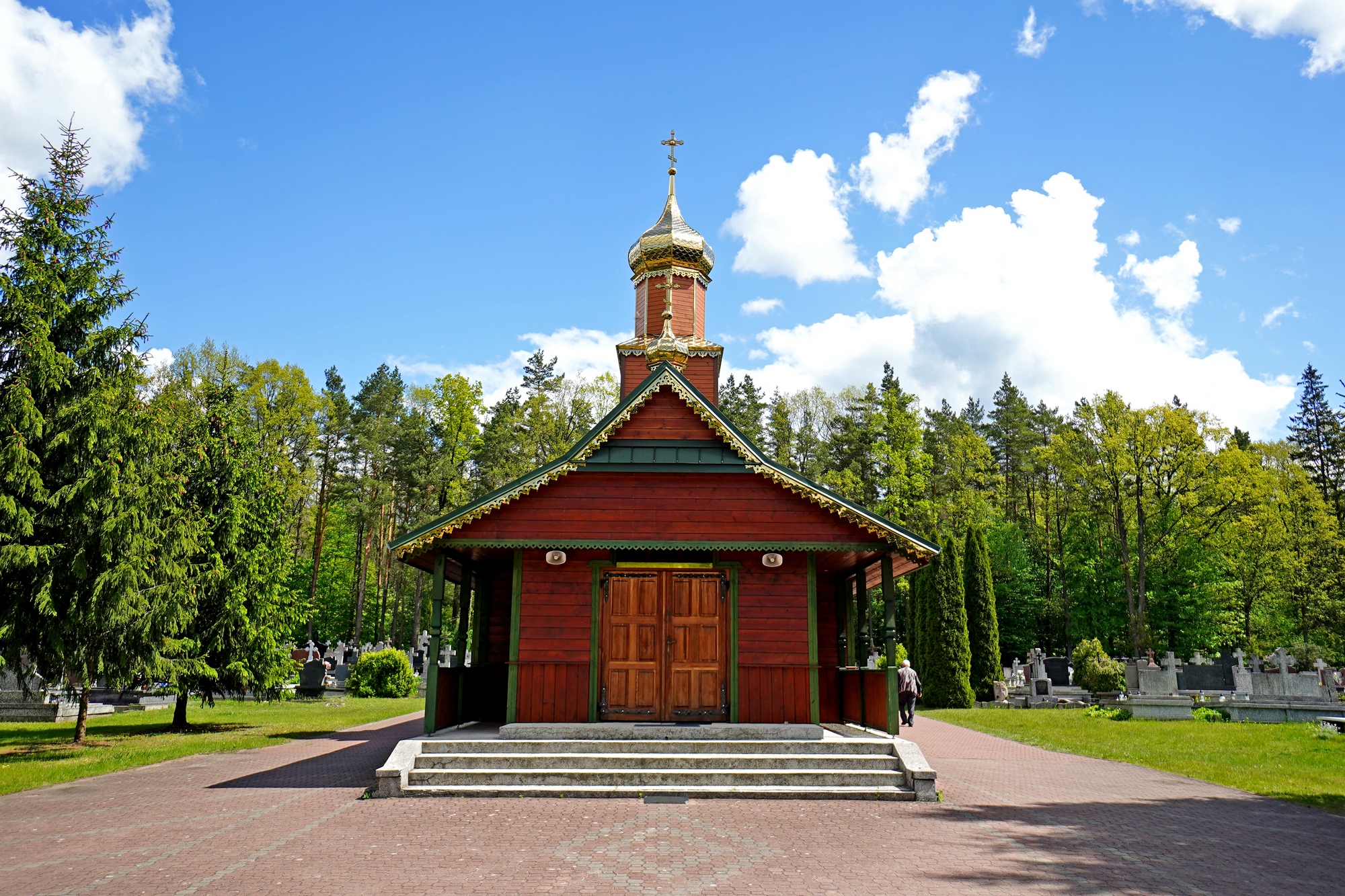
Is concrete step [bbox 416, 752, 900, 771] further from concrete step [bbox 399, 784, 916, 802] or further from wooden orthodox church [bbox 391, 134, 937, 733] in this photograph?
wooden orthodox church [bbox 391, 134, 937, 733]

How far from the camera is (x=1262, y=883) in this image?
6.88 m

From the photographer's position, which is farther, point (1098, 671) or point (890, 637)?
point (1098, 671)

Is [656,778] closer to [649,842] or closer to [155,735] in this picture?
[649,842]

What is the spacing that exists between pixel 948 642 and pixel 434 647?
20814 mm

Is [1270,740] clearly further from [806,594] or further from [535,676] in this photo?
[535,676]

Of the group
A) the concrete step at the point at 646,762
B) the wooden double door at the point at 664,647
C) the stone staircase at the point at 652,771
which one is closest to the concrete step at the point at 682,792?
the stone staircase at the point at 652,771

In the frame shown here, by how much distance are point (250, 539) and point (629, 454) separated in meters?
10.6

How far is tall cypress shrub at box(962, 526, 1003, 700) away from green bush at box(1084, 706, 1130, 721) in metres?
4.27

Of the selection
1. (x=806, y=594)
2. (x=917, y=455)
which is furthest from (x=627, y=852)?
(x=917, y=455)

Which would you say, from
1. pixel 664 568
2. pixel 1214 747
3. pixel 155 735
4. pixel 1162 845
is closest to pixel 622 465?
pixel 664 568

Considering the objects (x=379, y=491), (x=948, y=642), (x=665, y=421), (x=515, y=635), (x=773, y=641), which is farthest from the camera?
(x=379, y=491)

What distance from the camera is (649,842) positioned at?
8.10m

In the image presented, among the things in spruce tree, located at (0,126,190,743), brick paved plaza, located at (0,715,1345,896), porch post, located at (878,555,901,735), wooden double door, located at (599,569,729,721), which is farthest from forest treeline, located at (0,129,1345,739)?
porch post, located at (878,555,901,735)

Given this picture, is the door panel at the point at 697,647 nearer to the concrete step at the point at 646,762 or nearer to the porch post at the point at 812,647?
the porch post at the point at 812,647
